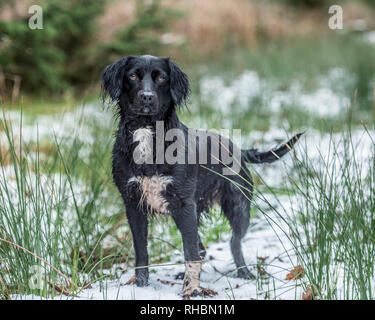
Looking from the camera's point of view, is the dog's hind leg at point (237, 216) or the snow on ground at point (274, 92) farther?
the snow on ground at point (274, 92)

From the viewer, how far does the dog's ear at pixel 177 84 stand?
8.79 feet

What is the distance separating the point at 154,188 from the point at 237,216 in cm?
74

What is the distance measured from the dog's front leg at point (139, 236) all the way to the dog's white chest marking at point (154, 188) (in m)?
0.13

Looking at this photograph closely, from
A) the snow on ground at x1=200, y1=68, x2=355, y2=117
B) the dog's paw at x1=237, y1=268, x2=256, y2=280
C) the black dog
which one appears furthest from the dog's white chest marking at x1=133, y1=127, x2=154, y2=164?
the snow on ground at x1=200, y1=68, x2=355, y2=117

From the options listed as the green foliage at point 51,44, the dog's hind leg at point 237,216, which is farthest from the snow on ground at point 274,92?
the dog's hind leg at point 237,216

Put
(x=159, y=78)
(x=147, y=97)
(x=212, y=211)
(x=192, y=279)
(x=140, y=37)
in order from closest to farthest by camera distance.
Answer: (x=147, y=97)
(x=159, y=78)
(x=192, y=279)
(x=212, y=211)
(x=140, y=37)

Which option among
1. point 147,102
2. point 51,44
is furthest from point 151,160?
point 51,44

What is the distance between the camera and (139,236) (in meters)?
2.83

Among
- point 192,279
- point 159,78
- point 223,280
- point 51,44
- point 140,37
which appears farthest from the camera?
point 51,44

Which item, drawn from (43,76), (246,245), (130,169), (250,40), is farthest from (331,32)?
(130,169)

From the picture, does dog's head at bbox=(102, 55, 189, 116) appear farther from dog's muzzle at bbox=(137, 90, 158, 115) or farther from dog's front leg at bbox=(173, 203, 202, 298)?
dog's front leg at bbox=(173, 203, 202, 298)

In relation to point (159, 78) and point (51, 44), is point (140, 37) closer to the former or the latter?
point (51, 44)

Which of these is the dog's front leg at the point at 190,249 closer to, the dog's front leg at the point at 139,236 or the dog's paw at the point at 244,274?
the dog's front leg at the point at 139,236

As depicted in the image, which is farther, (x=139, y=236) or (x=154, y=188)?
(x=139, y=236)
